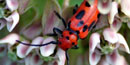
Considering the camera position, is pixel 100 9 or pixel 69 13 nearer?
pixel 100 9

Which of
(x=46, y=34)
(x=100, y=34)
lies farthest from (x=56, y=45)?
(x=100, y=34)

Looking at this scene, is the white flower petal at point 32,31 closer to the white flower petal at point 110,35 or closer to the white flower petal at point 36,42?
the white flower petal at point 36,42

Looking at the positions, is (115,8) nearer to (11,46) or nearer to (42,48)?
(42,48)

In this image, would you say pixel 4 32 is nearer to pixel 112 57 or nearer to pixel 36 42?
pixel 36 42

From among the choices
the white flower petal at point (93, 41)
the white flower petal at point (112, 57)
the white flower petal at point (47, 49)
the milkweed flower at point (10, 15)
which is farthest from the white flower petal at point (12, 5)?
the white flower petal at point (112, 57)

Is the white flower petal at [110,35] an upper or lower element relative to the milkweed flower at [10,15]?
lower

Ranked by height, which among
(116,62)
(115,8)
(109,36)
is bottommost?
(116,62)

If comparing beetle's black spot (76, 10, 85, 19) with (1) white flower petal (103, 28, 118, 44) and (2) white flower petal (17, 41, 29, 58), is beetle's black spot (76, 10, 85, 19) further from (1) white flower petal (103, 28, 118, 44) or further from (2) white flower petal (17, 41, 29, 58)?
(2) white flower petal (17, 41, 29, 58)

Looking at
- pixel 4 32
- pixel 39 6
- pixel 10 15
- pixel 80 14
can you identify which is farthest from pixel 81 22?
pixel 4 32
